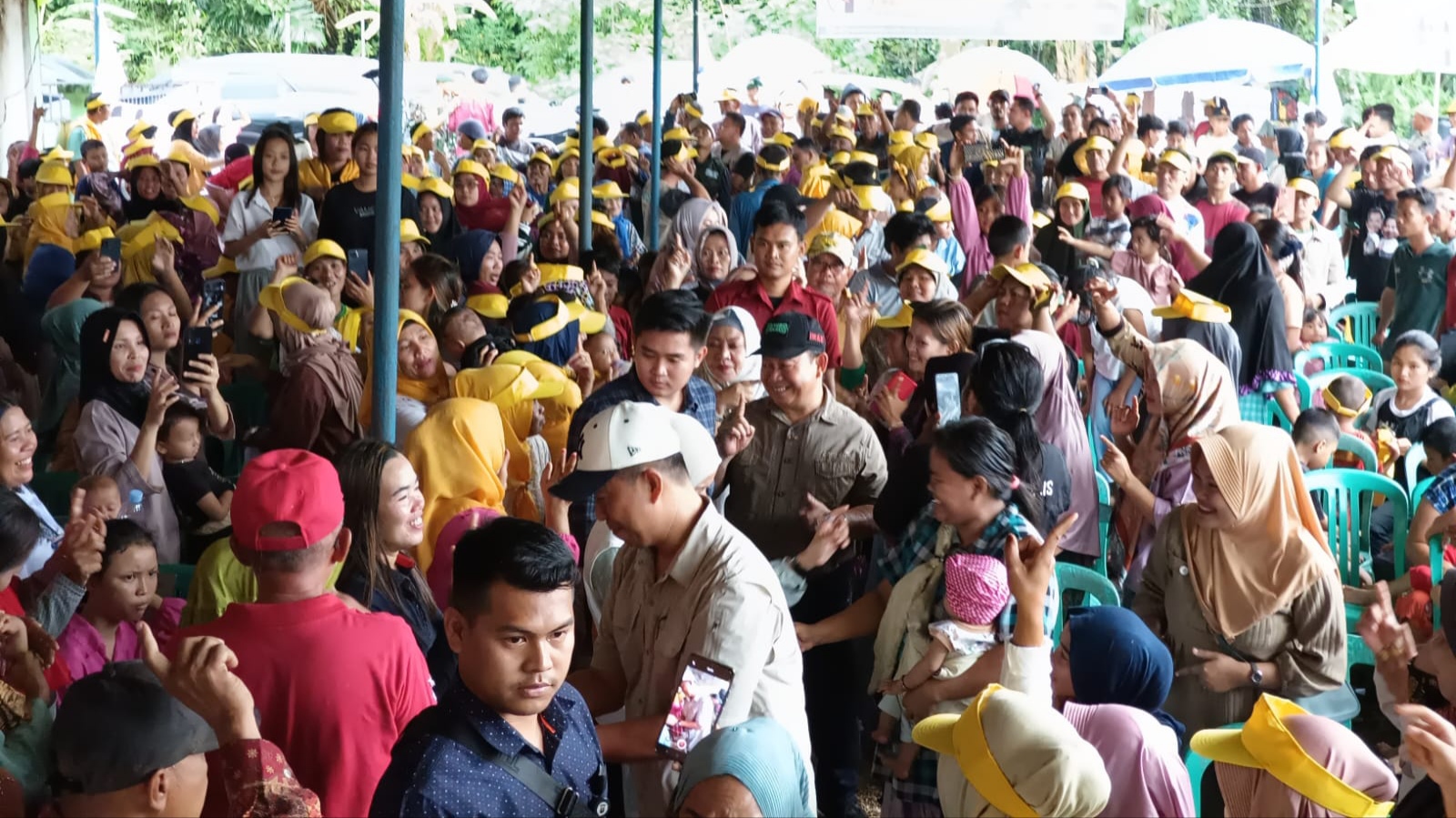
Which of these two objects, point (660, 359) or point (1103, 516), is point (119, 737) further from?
point (1103, 516)

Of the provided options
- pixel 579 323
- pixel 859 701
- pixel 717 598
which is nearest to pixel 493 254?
pixel 579 323

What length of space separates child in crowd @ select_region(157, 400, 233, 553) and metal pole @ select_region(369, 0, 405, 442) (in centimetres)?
113

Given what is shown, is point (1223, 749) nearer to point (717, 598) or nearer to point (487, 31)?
point (717, 598)

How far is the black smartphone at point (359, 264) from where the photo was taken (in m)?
5.96

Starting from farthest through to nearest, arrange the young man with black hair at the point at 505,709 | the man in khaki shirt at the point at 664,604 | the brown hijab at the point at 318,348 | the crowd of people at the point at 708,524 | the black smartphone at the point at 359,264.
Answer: the black smartphone at the point at 359,264
the brown hijab at the point at 318,348
the man in khaki shirt at the point at 664,604
the crowd of people at the point at 708,524
the young man with black hair at the point at 505,709

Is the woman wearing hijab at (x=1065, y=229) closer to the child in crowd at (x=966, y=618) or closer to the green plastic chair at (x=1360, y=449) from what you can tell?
the green plastic chair at (x=1360, y=449)

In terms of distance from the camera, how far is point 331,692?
8.12 ft

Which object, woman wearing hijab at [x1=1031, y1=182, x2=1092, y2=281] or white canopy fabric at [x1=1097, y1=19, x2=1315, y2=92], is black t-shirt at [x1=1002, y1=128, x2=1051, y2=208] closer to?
woman wearing hijab at [x1=1031, y1=182, x2=1092, y2=281]

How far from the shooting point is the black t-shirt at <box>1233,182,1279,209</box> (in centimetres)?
1055

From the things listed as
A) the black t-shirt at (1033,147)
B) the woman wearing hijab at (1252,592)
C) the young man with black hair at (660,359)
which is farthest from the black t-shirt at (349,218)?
the black t-shirt at (1033,147)

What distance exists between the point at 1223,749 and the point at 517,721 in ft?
3.49

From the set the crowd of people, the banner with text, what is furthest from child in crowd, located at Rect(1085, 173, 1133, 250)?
the banner with text

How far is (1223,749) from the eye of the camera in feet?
7.80

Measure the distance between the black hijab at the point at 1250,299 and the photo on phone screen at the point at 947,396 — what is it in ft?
7.99
